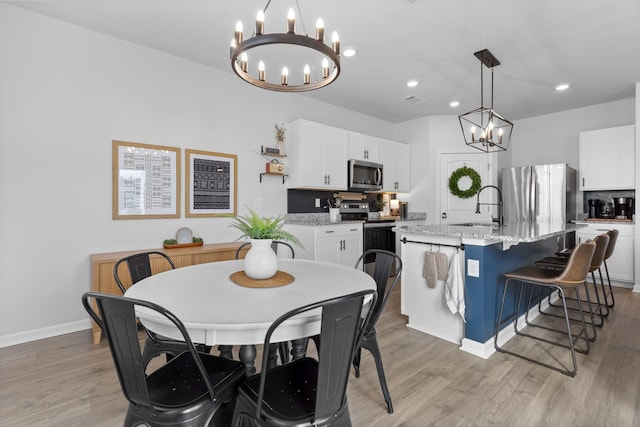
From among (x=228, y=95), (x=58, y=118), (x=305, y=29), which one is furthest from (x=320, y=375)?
(x=228, y=95)

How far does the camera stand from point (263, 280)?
5.53 ft

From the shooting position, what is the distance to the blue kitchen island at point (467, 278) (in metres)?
2.47

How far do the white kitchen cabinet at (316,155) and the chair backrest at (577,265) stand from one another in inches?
117

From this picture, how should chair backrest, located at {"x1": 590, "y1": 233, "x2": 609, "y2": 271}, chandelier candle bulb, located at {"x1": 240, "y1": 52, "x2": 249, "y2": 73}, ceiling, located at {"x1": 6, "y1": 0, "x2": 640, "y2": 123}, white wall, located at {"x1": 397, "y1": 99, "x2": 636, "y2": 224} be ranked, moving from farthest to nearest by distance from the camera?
white wall, located at {"x1": 397, "y1": 99, "x2": 636, "y2": 224} → chair backrest, located at {"x1": 590, "y1": 233, "x2": 609, "y2": 271} → ceiling, located at {"x1": 6, "y1": 0, "x2": 640, "y2": 123} → chandelier candle bulb, located at {"x1": 240, "y1": 52, "x2": 249, "y2": 73}

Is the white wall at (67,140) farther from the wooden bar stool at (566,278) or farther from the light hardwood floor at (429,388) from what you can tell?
the wooden bar stool at (566,278)

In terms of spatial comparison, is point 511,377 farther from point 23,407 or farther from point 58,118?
point 58,118

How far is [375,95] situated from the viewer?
4.68 meters

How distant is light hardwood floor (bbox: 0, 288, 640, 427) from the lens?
5.74ft

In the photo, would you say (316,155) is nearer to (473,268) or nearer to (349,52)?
(349,52)

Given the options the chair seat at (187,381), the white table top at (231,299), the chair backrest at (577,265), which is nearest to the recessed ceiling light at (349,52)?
the white table top at (231,299)

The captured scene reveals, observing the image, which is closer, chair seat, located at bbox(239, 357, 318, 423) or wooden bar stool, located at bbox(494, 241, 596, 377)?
chair seat, located at bbox(239, 357, 318, 423)

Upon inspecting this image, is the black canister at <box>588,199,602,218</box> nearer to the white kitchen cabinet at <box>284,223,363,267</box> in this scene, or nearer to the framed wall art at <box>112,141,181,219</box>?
the white kitchen cabinet at <box>284,223,363,267</box>

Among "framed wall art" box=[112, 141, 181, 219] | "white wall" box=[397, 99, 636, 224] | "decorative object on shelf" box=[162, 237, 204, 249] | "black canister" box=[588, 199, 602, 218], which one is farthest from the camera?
"white wall" box=[397, 99, 636, 224]

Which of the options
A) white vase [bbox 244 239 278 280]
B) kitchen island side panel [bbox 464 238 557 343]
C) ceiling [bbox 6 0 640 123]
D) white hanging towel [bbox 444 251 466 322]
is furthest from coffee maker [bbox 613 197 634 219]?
white vase [bbox 244 239 278 280]
